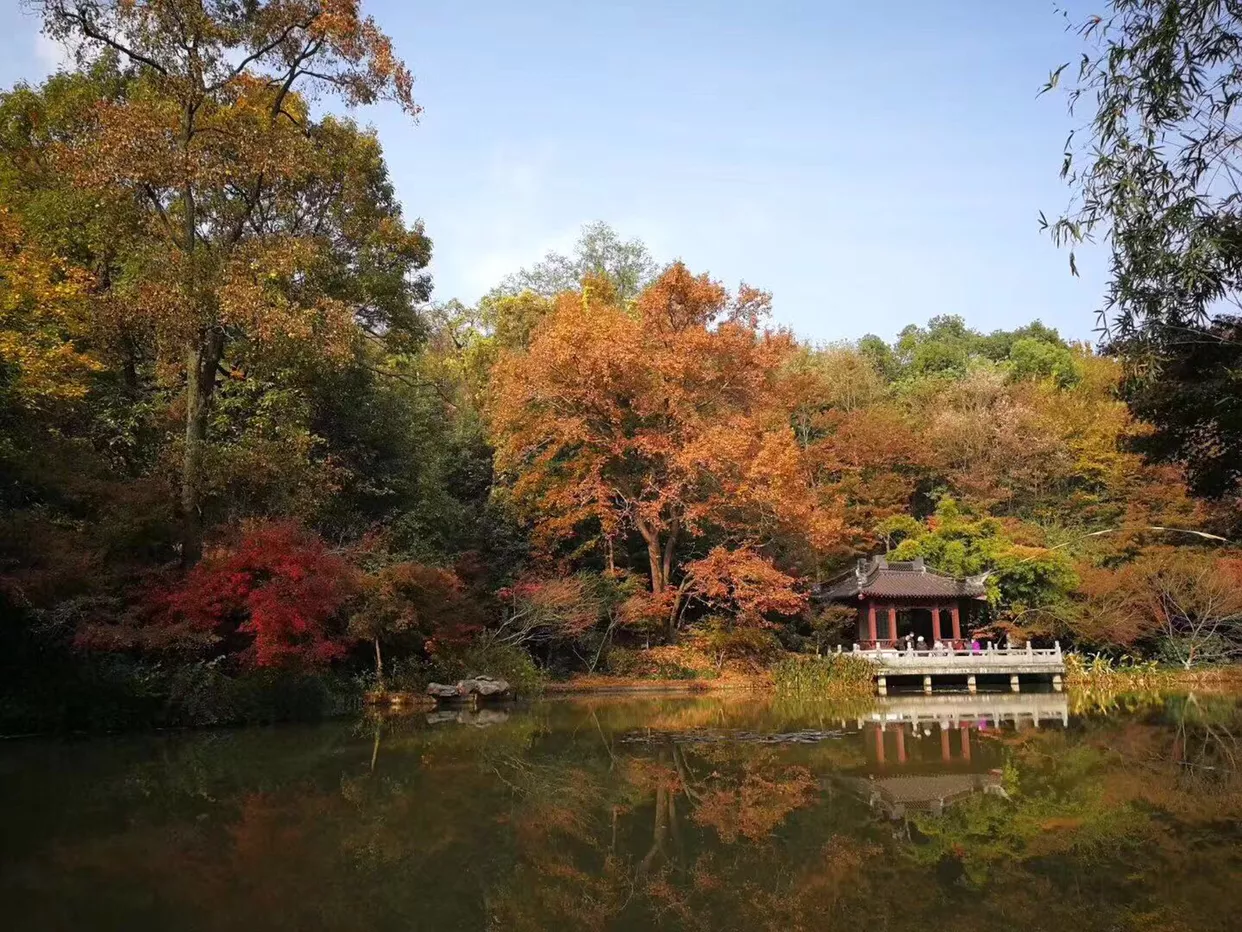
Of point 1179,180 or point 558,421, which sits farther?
point 558,421

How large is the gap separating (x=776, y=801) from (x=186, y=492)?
394 inches

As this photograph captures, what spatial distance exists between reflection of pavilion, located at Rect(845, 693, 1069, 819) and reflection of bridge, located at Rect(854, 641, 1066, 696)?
1.68 m

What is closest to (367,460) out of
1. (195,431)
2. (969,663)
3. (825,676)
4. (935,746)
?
(195,431)

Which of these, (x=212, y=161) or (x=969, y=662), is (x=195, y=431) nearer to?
(x=212, y=161)

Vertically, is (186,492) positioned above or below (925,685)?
above

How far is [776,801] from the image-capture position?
22.9ft

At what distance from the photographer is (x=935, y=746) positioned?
10273 mm

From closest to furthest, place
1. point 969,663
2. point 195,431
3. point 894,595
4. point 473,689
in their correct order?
point 195,431 < point 473,689 < point 969,663 < point 894,595

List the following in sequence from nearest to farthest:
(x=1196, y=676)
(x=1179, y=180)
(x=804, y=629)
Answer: (x=1179, y=180)
(x=1196, y=676)
(x=804, y=629)

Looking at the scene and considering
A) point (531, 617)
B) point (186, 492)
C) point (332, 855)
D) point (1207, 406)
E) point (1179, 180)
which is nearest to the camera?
point (332, 855)

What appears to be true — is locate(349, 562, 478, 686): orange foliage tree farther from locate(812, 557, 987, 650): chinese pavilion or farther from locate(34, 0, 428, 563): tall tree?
locate(812, 557, 987, 650): chinese pavilion

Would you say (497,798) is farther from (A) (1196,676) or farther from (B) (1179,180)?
(A) (1196,676)

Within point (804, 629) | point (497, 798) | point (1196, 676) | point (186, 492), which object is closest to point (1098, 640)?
point (1196, 676)

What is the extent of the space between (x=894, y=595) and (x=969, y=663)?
84.4 inches
